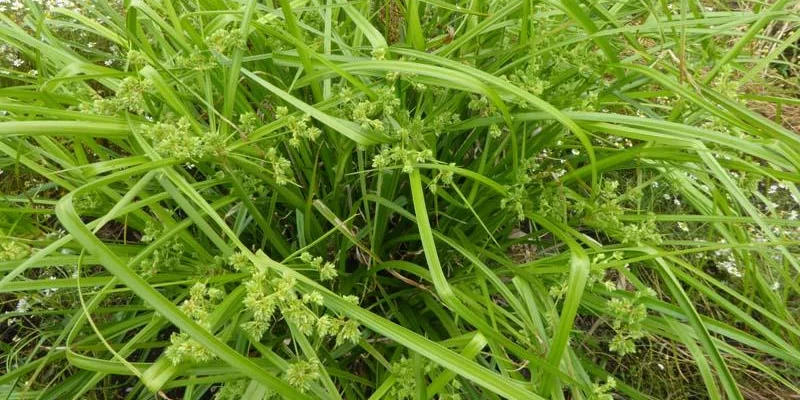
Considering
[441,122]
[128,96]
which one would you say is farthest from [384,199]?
[128,96]

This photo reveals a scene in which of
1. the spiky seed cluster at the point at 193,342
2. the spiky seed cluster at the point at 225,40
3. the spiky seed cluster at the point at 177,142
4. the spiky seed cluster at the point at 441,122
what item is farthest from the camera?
the spiky seed cluster at the point at 441,122

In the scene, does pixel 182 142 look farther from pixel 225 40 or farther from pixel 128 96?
pixel 225 40

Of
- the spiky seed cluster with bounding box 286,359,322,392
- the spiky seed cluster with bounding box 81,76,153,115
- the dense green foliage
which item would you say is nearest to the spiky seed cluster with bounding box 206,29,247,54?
the dense green foliage

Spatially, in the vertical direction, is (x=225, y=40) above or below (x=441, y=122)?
above

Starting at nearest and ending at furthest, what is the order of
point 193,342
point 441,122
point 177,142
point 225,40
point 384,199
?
1. point 193,342
2. point 177,142
3. point 225,40
4. point 441,122
5. point 384,199

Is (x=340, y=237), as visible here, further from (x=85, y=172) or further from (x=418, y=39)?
(x=85, y=172)

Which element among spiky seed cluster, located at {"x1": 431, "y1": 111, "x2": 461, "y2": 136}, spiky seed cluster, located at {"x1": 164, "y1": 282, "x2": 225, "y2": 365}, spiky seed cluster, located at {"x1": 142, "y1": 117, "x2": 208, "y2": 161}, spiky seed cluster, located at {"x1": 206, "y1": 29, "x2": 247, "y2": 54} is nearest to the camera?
spiky seed cluster, located at {"x1": 164, "y1": 282, "x2": 225, "y2": 365}

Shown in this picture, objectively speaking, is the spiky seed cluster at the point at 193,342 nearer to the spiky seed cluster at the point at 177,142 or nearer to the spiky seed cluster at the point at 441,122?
the spiky seed cluster at the point at 177,142

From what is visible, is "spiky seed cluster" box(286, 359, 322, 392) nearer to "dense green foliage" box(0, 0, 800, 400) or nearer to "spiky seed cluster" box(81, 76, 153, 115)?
"dense green foliage" box(0, 0, 800, 400)

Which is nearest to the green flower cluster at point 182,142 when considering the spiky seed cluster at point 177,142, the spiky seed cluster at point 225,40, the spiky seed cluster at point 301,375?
the spiky seed cluster at point 177,142
